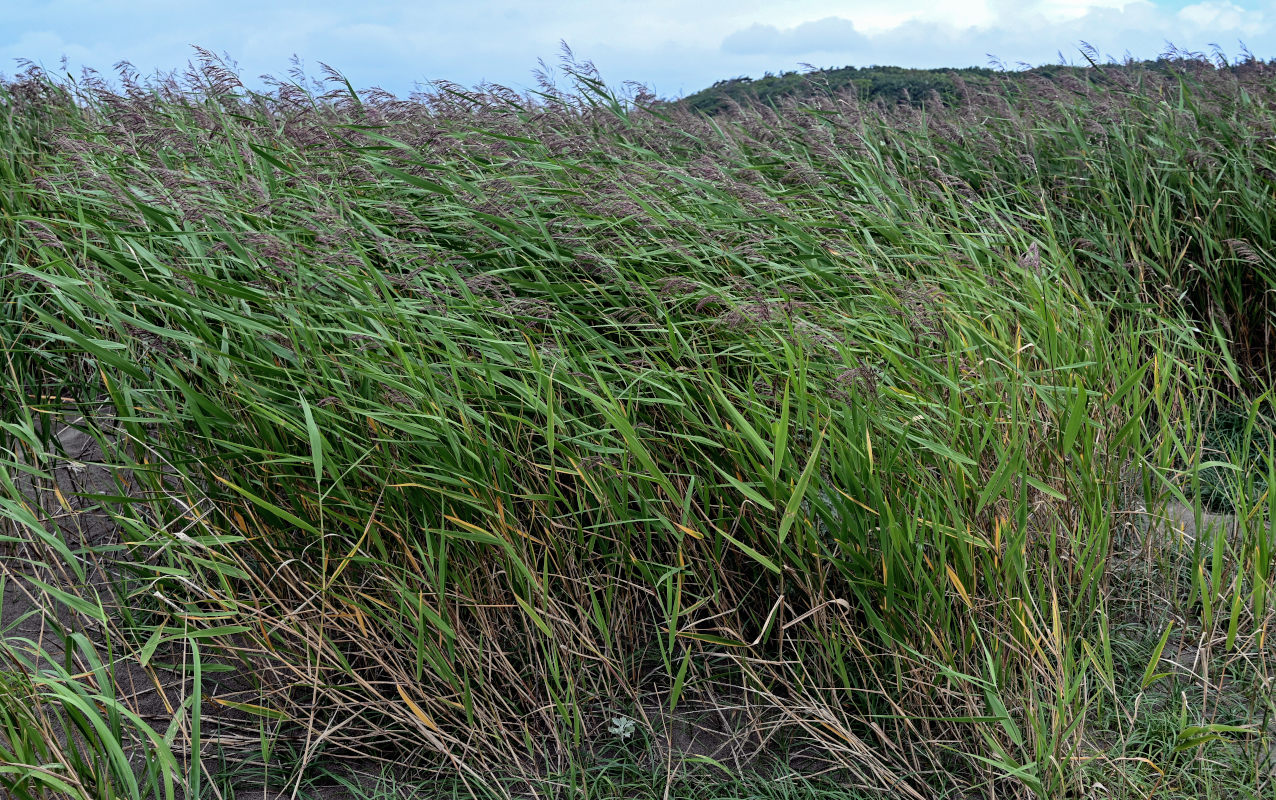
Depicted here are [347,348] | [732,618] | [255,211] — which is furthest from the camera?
[255,211]

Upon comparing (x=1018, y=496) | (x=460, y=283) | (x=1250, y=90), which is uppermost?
(x=1250, y=90)

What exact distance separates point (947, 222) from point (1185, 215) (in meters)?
1.47

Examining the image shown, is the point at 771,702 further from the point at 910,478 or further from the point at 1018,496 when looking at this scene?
the point at 1018,496

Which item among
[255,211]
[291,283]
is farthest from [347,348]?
[255,211]

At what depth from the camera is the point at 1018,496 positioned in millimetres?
2588

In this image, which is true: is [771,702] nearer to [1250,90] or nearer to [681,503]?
[681,503]

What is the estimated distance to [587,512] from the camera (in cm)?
255

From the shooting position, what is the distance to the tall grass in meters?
2.28

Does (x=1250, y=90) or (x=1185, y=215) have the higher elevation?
(x=1250, y=90)

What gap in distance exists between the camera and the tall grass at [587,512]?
228 cm

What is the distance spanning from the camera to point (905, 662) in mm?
2375

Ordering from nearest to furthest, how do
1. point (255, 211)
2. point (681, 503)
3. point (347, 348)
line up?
1. point (681, 503)
2. point (347, 348)
3. point (255, 211)

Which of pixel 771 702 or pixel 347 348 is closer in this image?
pixel 771 702

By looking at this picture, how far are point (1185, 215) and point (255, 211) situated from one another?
4258 mm
